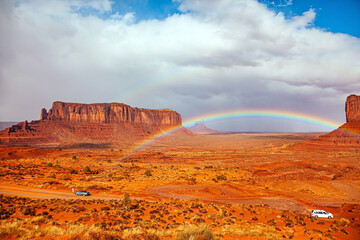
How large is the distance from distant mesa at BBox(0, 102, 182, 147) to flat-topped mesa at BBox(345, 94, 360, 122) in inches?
4926

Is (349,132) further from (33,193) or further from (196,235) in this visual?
(33,193)

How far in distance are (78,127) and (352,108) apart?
157665 millimetres

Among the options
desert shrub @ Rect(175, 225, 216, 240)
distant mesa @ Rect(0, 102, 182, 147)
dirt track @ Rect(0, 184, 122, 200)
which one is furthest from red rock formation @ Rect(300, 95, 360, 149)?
distant mesa @ Rect(0, 102, 182, 147)

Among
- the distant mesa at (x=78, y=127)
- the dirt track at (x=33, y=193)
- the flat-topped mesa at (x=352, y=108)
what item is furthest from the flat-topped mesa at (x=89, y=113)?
the dirt track at (x=33, y=193)

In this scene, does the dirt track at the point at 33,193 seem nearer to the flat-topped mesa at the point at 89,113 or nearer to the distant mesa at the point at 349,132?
the distant mesa at the point at 349,132

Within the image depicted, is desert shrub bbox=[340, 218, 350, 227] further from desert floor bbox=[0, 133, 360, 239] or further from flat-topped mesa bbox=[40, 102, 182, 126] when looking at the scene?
flat-topped mesa bbox=[40, 102, 182, 126]

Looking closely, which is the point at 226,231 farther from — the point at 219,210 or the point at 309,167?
the point at 309,167

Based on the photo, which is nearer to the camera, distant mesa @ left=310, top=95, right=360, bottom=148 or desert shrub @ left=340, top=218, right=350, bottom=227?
desert shrub @ left=340, top=218, right=350, bottom=227

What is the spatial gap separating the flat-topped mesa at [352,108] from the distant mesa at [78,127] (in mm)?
125115

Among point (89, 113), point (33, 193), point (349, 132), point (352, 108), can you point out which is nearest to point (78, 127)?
point (89, 113)

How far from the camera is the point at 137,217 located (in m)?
16.6

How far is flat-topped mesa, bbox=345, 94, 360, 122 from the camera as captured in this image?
95312 mm

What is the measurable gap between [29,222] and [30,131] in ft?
476

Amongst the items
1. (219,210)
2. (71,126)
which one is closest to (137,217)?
(219,210)
